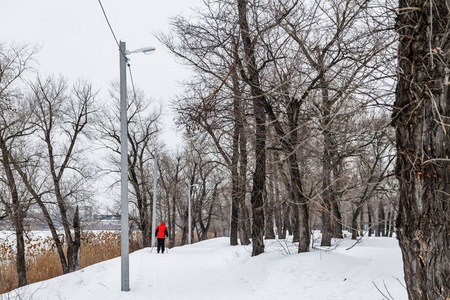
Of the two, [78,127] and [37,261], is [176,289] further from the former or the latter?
[78,127]

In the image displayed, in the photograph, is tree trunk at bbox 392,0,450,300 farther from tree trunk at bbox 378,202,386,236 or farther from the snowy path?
the snowy path

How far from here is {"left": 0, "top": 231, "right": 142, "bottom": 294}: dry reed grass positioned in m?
19.2

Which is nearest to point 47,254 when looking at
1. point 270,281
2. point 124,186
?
point 124,186

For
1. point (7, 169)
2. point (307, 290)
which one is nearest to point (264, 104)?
point (307, 290)

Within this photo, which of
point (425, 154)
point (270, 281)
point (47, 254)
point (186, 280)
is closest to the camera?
point (425, 154)

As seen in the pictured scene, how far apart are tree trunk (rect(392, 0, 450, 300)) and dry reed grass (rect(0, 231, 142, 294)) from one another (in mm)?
17508

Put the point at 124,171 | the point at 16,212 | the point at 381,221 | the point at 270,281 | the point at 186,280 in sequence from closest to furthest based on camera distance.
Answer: the point at 381,221 < the point at 270,281 < the point at 124,171 < the point at 186,280 < the point at 16,212

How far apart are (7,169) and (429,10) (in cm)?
1755

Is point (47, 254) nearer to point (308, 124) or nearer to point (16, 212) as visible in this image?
point (16, 212)

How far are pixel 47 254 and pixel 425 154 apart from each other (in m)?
23.0

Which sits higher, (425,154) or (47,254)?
(425,154)

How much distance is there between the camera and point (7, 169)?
17.2m

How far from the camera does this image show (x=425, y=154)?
3754 mm

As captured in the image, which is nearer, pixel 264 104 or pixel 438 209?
pixel 438 209
